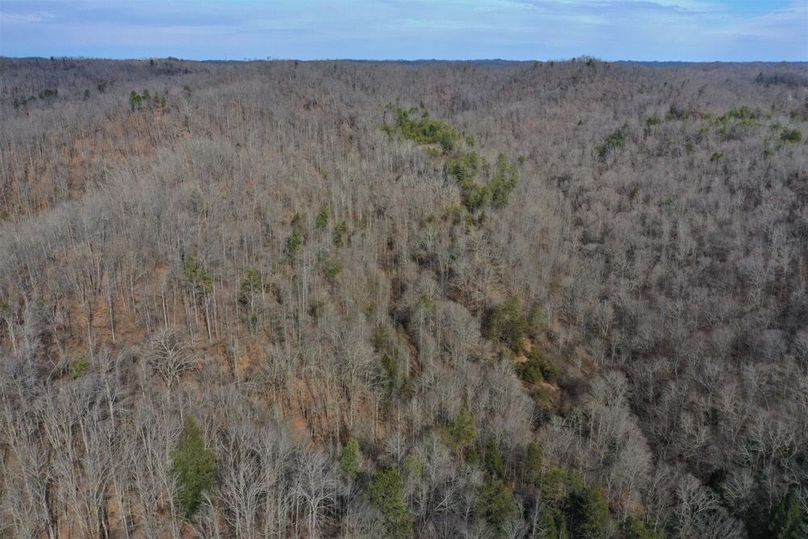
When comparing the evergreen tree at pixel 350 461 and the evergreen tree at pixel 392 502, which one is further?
the evergreen tree at pixel 350 461

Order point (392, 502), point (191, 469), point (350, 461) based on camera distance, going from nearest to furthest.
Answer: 1. point (191, 469)
2. point (392, 502)
3. point (350, 461)

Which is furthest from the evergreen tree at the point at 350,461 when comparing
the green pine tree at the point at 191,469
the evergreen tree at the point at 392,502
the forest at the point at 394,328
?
the green pine tree at the point at 191,469

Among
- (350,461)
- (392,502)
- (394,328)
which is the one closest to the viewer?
(392,502)

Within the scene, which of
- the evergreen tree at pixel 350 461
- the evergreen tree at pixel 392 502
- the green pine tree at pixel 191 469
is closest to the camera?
the green pine tree at pixel 191 469

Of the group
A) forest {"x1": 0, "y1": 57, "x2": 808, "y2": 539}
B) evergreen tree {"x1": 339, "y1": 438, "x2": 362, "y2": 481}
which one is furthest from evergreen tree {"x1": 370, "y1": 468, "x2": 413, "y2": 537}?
evergreen tree {"x1": 339, "y1": 438, "x2": 362, "y2": 481}

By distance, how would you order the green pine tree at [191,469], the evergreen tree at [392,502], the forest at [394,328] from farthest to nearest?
the forest at [394,328] → the evergreen tree at [392,502] → the green pine tree at [191,469]

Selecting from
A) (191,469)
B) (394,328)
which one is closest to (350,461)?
(191,469)

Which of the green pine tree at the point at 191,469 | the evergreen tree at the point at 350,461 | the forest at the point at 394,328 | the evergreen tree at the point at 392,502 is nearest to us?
the green pine tree at the point at 191,469

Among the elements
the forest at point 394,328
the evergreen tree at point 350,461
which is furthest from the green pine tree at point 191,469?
the evergreen tree at point 350,461

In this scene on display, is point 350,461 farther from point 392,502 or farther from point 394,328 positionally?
point 394,328

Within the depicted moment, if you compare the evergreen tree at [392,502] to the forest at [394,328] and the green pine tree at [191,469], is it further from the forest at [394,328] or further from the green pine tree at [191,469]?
the green pine tree at [191,469]
